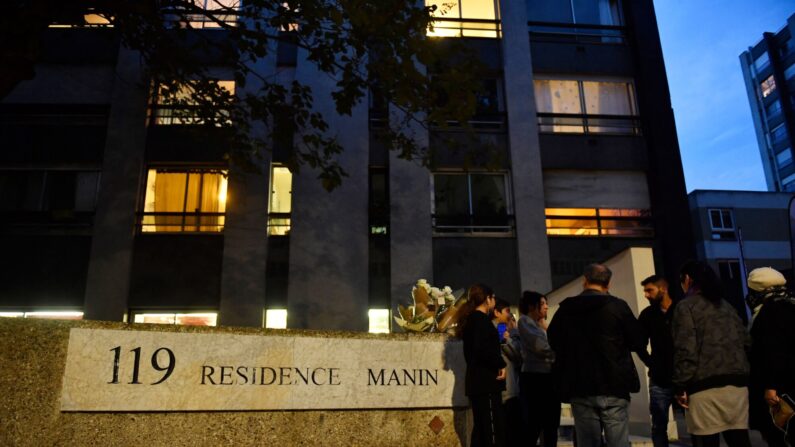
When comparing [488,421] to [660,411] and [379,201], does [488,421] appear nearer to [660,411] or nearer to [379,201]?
[660,411]

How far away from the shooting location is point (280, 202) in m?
13.0

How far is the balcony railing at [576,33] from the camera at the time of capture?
49.5 ft

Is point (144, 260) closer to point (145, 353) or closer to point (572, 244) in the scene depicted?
point (145, 353)

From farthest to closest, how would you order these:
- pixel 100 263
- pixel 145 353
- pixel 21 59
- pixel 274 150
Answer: pixel 274 150, pixel 100 263, pixel 21 59, pixel 145 353

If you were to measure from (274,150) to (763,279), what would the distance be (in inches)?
435

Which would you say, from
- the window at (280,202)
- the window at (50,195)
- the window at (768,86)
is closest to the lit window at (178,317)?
the window at (280,202)

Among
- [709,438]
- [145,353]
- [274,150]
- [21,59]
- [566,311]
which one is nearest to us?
[709,438]

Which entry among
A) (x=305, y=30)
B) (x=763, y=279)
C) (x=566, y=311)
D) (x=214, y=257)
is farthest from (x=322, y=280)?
(x=763, y=279)

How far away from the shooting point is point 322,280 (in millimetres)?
12242

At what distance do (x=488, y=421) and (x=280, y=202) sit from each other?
925 centimetres

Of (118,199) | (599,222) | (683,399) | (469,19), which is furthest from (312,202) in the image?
(683,399)

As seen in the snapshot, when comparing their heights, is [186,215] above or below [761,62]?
below

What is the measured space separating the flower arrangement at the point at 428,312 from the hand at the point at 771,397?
3.23 meters

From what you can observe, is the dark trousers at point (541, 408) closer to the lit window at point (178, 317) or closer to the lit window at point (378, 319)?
the lit window at point (378, 319)
